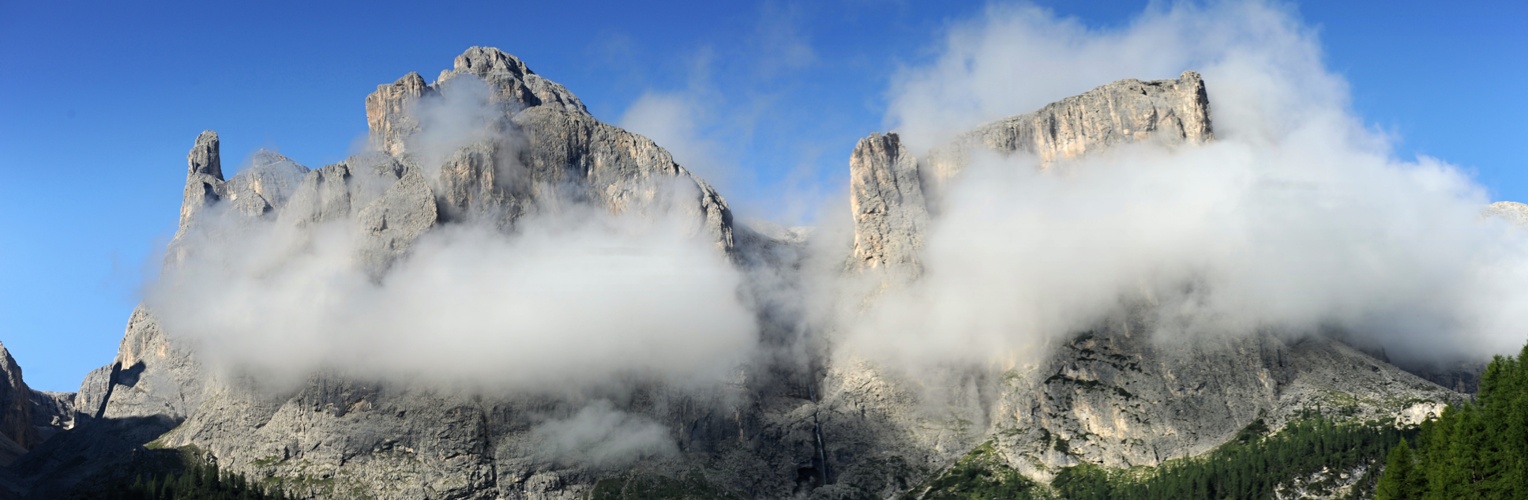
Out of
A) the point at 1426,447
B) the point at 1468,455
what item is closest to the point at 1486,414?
the point at 1468,455

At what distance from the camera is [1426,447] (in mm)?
158375

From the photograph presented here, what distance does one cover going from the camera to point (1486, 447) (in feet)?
470

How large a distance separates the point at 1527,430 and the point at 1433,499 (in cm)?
1118

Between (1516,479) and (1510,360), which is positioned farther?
(1510,360)

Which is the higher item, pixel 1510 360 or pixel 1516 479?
pixel 1510 360

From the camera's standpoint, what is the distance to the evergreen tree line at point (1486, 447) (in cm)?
13988

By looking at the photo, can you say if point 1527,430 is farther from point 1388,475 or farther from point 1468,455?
point 1388,475

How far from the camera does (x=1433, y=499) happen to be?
146125 millimetres

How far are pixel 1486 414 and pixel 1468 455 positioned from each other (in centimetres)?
450

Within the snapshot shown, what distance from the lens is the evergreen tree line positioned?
139875 mm

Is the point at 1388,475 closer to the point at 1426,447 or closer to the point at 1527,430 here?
the point at 1426,447

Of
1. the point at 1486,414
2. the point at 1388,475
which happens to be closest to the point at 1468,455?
the point at 1486,414

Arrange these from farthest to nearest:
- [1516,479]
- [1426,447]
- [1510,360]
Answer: [1426,447] → [1510,360] → [1516,479]

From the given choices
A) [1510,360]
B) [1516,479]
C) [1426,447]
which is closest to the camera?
[1516,479]
